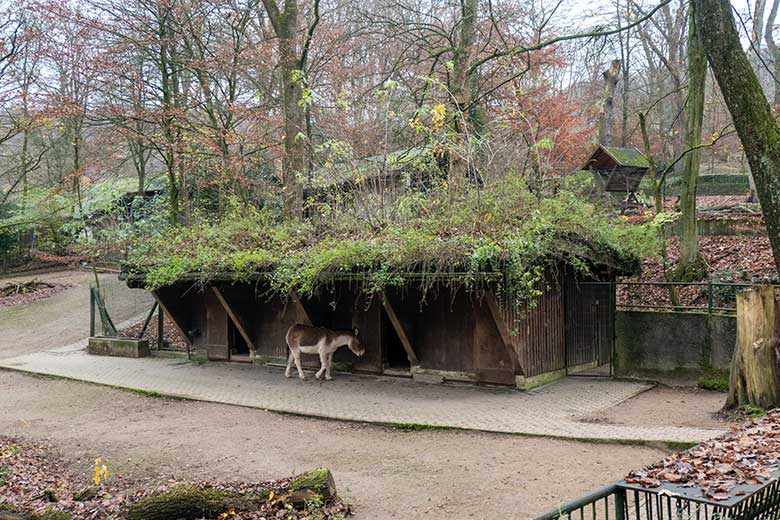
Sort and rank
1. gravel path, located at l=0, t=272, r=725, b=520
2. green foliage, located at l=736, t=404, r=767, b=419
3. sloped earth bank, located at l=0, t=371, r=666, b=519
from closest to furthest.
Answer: sloped earth bank, located at l=0, t=371, r=666, b=519
gravel path, located at l=0, t=272, r=725, b=520
green foliage, located at l=736, t=404, r=767, b=419

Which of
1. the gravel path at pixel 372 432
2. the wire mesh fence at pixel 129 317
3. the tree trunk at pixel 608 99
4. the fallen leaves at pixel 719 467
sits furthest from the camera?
the tree trunk at pixel 608 99

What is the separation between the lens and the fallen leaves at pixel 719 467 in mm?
3895

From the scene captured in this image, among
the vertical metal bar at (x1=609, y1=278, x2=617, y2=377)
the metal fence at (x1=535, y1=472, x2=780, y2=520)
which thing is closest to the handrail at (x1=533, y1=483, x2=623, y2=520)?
the metal fence at (x1=535, y1=472, x2=780, y2=520)

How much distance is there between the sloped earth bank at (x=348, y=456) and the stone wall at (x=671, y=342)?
14.2 ft

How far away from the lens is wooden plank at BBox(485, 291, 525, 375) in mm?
11289

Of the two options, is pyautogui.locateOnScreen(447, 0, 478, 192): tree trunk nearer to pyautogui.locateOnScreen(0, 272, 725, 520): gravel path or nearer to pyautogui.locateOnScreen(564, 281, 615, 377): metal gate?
pyautogui.locateOnScreen(564, 281, 615, 377): metal gate

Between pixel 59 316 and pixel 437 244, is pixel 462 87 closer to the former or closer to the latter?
pixel 437 244

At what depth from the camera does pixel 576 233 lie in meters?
12.0

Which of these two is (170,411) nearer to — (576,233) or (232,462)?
(232,462)

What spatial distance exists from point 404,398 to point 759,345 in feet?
18.3

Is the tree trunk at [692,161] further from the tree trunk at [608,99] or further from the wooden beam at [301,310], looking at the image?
the tree trunk at [608,99]

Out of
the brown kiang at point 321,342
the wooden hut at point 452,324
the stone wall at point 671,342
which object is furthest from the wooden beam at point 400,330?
the stone wall at point 671,342

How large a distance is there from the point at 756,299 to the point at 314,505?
6127 millimetres

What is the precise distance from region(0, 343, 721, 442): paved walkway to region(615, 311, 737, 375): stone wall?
51 centimetres
